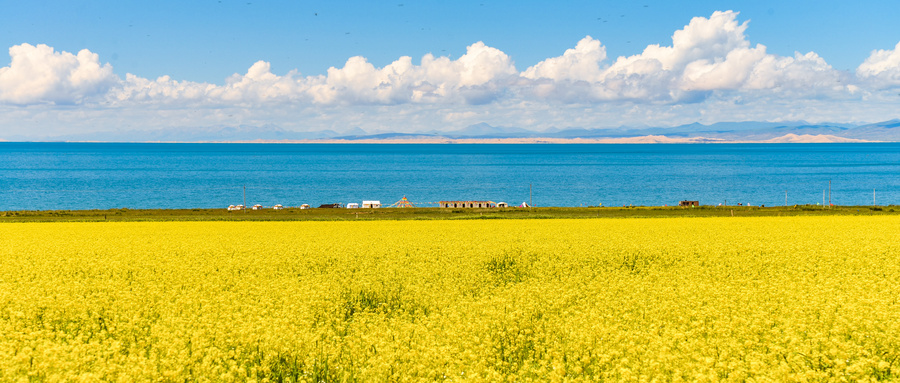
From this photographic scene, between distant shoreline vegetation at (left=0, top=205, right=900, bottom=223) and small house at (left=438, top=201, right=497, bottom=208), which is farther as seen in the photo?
small house at (left=438, top=201, right=497, bottom=208)

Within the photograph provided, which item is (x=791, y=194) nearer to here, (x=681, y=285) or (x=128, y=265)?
(x=681, y=285)

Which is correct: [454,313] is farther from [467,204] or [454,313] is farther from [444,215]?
[467,204]

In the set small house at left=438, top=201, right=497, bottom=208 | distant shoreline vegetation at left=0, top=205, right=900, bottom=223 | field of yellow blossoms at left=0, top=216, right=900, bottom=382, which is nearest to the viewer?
field of yellow blossoms at left=0, top=216, right=900, bottom=382

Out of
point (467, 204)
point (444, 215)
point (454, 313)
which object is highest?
point (454, 313)

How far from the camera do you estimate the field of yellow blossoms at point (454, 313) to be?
12492 mm

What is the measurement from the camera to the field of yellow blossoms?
1249 cm

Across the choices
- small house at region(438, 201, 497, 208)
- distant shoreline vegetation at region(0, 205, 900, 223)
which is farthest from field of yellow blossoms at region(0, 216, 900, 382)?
small house at region(438, 201, 497, 208)

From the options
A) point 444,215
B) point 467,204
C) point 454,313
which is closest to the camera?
point 454,313

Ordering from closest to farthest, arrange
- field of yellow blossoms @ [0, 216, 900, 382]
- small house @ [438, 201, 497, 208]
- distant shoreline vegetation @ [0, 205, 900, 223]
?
field of yellow blossoms @ [0, 216, 900, 382] < distant shoreline vegetation @ [0, 205, 900, 223] < small house @ [438, 201, 497, 208]

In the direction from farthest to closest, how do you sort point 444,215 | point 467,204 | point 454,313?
point 467,204
point 444,215
point 454,313

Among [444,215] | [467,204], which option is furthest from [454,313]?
[467,204]

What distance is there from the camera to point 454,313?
16.4 meters

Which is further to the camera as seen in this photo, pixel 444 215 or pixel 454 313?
pixel 444 215

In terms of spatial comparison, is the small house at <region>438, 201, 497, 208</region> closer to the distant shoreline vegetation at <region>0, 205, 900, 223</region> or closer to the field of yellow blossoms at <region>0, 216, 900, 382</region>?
the distant shoreline vegetation at <region>0, 205, 900, 223</region>
